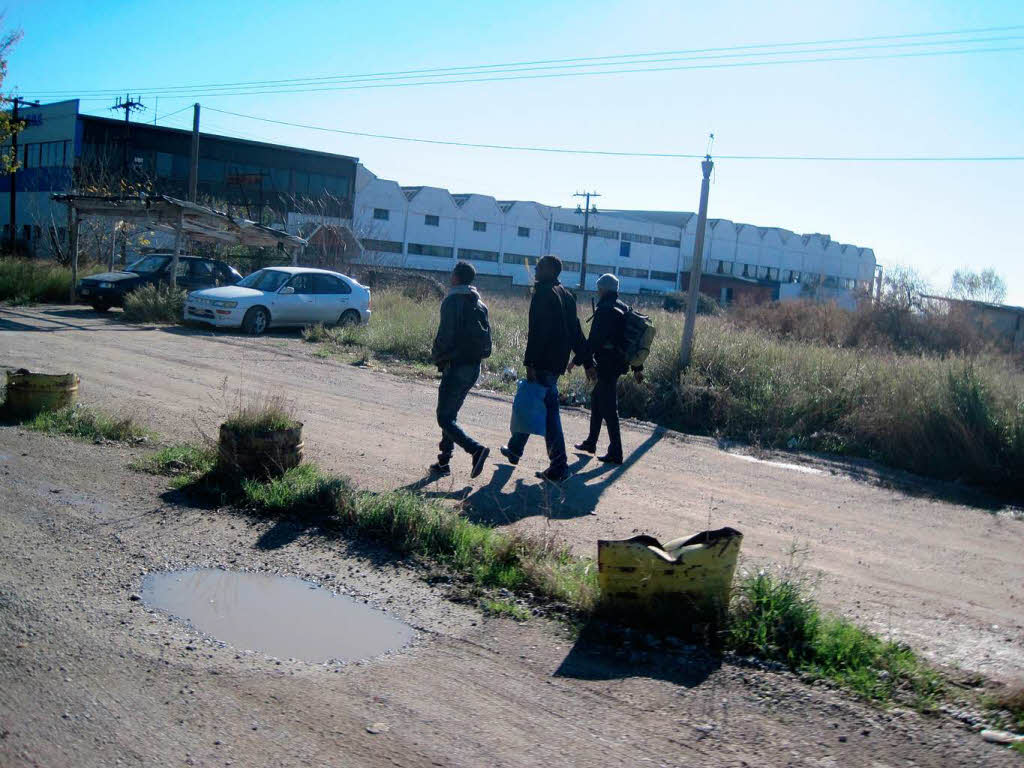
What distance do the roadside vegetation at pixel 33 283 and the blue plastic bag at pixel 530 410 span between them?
20526 millimetres

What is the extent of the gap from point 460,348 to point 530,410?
31.4 inches

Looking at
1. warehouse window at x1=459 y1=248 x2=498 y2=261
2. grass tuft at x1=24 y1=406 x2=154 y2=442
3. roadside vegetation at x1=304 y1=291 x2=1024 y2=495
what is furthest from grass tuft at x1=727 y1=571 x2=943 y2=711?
warehouse window at x1=459 y1=248 x2=498 y2=261

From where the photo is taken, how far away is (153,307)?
20.4 metres

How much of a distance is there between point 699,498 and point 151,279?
1824 centimetres

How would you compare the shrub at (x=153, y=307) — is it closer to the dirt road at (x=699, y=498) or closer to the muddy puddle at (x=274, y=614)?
the dirt road at (x=699, y=498)

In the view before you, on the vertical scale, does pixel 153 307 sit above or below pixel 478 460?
above

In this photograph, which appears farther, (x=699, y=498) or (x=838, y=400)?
(x=838, y=400)

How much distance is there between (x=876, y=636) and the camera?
15.1 ft

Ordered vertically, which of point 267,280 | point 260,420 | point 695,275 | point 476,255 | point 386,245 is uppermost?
point 476,255

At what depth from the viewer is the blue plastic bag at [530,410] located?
25.0 ft

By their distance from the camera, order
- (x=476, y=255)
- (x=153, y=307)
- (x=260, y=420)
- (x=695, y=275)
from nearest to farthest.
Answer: (x=260, y=420), (x=695, y=275), (x=153, y=307), (x=476, y=255)

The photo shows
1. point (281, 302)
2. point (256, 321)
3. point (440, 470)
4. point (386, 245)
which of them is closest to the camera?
point (440, 470)

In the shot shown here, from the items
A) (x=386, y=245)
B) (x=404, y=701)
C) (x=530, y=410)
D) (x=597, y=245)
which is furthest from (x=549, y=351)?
(x=597, y=245)

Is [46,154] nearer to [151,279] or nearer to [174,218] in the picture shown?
[151,279]
